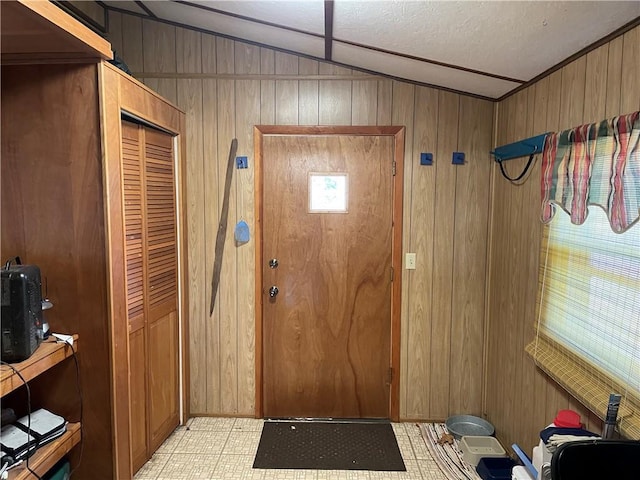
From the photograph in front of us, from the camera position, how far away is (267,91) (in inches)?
109

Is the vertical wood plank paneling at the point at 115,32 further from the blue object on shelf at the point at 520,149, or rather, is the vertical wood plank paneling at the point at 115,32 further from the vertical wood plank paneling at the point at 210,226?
the blue object on shelf at the point at 520,149

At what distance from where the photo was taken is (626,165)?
4.92 feet

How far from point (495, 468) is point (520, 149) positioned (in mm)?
1762

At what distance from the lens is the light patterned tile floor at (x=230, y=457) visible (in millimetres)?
2326

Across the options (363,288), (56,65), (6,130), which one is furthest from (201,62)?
(363,288)

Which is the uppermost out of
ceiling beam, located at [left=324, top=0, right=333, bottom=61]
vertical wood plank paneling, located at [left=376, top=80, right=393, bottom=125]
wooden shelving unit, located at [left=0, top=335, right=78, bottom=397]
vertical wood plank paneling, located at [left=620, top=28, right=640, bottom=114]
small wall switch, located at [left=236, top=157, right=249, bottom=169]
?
ceiling beam, located at [left=324, top=0, right=333, bottom=61]

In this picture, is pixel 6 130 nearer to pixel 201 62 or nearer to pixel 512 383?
pixel 201 62

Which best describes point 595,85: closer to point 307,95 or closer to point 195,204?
point 307,95

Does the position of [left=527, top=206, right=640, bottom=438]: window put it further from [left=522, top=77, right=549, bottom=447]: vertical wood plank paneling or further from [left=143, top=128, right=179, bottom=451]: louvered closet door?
[left=143, top=128, right=179, bottom=451]: louvered closet door

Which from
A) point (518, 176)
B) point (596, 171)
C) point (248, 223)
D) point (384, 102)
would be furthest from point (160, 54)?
point (596, 171)

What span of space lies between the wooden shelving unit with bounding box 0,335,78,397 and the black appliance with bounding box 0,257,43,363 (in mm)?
37

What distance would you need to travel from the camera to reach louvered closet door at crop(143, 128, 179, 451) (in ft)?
7.68

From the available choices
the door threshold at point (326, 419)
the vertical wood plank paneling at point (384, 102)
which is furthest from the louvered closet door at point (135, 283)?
the vertical wood plank paneling at point (384, 102)

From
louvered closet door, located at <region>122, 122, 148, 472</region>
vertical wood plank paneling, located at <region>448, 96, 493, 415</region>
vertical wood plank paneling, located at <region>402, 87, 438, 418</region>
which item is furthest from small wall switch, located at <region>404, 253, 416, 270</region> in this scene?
louvered closet door, located at <region>122, 122, 148, 472</region>
